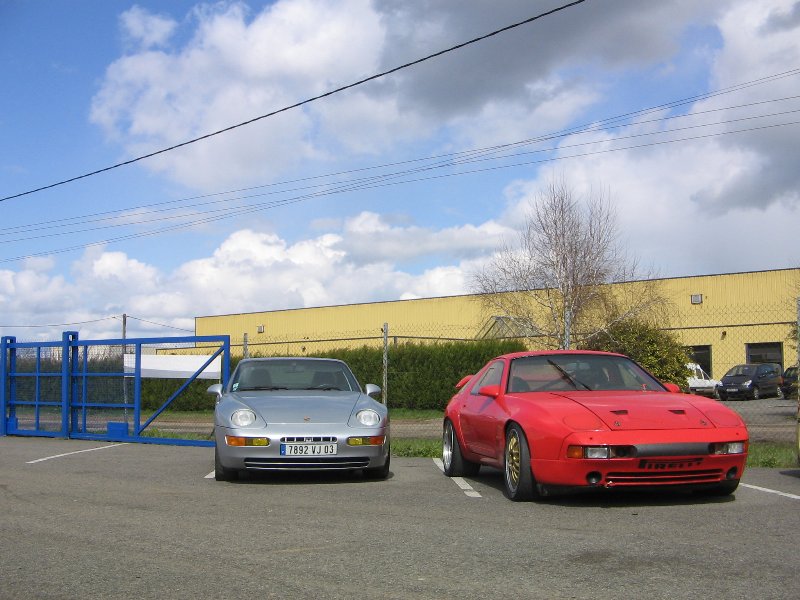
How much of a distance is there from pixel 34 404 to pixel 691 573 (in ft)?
47.2

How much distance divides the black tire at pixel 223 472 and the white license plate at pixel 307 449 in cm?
61

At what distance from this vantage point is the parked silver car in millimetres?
8281

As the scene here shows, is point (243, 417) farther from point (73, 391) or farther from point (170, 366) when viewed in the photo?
point (170, 366)

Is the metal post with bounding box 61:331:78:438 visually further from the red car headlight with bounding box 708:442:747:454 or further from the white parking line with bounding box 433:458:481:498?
the red car headlight with bounding box 708:442:747:454

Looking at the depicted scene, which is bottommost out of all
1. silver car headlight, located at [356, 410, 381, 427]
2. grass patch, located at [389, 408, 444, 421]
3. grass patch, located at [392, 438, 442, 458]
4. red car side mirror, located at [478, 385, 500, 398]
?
grass patch, located at [389, 408, 444, 421]

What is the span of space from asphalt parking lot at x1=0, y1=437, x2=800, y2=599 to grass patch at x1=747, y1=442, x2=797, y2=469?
4.65 feet

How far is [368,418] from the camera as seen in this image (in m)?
8.77

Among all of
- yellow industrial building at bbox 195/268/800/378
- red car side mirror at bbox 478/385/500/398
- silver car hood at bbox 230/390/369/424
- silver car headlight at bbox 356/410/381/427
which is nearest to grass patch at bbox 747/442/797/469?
red car side mirror at bbox 478/385/500/398

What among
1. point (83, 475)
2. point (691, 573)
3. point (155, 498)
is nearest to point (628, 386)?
point (691, 573)

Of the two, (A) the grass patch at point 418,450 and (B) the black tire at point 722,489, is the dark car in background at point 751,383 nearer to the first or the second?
(A) the grass patch at point 418,450

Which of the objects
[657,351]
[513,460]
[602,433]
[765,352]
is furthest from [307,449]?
[765,352]

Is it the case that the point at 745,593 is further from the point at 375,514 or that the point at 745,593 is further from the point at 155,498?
the point at 155,498

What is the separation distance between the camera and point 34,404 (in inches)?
640

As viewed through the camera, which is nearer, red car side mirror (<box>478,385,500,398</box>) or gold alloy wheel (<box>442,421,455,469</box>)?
red car side mirror (<box>478,385,500,398</box>)
